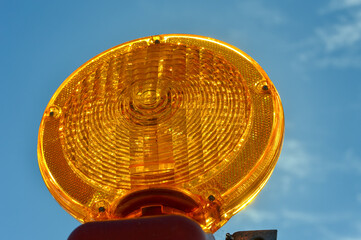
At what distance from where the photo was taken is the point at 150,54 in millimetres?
1595

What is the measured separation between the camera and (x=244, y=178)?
140cm

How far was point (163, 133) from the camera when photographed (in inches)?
58.7

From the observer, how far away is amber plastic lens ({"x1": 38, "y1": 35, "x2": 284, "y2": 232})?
1403mm

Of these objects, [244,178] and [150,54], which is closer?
[244,178]

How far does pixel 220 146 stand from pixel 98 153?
0.34 m

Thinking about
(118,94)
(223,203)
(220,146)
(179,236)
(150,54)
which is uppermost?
(150,54)

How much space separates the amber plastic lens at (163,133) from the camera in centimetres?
140

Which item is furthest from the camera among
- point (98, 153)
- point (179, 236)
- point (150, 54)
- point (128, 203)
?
point (150, 54)

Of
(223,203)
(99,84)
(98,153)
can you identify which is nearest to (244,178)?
(223,203)

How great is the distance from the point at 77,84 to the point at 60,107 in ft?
0.29

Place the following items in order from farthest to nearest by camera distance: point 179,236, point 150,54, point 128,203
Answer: point 150,54
point 128,203
point 179,236

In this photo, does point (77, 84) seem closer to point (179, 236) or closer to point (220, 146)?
point (220, 146)

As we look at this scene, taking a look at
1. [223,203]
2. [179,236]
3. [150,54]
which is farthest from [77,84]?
[179,236]

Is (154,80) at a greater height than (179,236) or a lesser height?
greater
